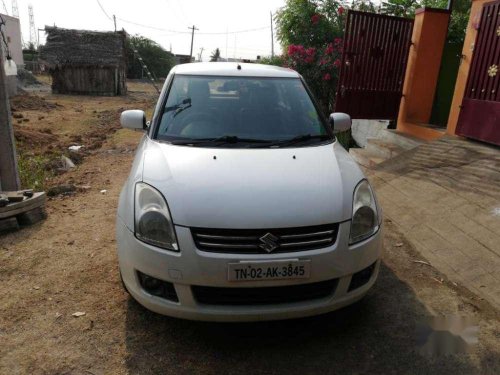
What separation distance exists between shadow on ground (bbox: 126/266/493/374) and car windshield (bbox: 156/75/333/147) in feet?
4.30

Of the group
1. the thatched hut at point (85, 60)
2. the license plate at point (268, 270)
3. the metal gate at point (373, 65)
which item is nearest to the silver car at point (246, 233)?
the license plate at point (268, 270)

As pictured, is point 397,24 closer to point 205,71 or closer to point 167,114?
point 205,71

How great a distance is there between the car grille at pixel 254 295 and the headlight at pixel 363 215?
0.36 meters

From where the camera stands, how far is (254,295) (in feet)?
7.93

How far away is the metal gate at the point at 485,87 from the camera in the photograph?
5.68 meters

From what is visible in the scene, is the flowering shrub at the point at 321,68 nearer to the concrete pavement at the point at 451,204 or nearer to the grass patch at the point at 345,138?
the grass patch at the point at 345,138

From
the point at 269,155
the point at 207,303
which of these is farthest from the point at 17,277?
the point at 269,155

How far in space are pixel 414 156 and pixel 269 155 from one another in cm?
380

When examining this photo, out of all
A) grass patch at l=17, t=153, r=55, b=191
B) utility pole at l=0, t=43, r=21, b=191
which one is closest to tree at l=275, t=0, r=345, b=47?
grass patch at l=17, t=153, r=55, b=191

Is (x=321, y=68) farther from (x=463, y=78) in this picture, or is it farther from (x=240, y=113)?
(x=240, y=113)

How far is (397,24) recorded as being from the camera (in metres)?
7.25

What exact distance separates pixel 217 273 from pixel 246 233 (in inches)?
10.6

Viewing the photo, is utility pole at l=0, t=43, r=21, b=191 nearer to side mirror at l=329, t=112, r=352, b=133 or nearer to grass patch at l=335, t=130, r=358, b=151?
side mirror at l=329, t=112, r=352, b=133

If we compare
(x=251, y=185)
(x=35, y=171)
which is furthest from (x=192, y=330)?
(x=35, y=171)
